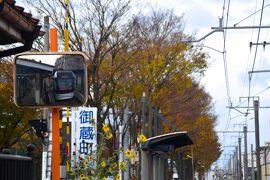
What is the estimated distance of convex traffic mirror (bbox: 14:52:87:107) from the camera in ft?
23.2

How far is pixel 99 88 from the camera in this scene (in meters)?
26.4

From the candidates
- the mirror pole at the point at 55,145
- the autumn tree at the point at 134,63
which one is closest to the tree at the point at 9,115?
the autumn tree at the point at 134,63

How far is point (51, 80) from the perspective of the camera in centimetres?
706

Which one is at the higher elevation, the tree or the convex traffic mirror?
the tree

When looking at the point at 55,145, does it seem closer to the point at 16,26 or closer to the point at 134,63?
the point at 16,26

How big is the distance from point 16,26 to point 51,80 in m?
1.00

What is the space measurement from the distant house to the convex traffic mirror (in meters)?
0.48

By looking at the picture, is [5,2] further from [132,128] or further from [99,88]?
[132,128]

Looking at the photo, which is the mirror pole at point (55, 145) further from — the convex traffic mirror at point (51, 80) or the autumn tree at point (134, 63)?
the autumn tree at point (134, 63)

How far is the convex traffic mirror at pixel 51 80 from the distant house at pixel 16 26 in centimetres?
48

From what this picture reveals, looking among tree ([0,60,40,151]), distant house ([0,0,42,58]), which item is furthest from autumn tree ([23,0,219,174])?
distant house ([0,0,42,58])

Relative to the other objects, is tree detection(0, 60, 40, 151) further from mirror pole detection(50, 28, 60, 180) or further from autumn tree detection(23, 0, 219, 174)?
mirror pole detection(50, 28, 60, 180)

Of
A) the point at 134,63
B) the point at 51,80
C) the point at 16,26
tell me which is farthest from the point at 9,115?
the point at 51,80

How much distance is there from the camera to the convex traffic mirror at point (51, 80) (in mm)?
7078
